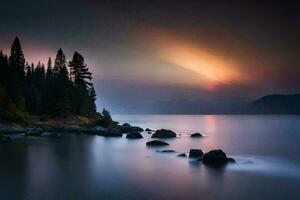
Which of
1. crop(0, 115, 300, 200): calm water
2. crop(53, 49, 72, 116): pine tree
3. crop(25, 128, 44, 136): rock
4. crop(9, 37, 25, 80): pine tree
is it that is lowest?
crop(0, 115, 300, 200): calm water

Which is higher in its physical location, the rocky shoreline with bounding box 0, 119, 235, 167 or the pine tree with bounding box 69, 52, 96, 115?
the pine tree with bounding box 69, 52, 96, 115

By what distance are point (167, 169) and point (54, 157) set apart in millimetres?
14724

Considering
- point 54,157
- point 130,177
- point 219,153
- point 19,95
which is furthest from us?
point 19,95

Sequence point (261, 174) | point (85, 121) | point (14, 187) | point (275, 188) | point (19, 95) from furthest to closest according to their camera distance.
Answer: point (85, 121) → point (19, 95) → point (261, 174) → point (275, 188) → point (14, 187)

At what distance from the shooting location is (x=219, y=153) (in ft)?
124

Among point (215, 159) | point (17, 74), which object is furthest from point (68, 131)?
point (215, 159)

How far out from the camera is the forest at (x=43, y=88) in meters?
79.5

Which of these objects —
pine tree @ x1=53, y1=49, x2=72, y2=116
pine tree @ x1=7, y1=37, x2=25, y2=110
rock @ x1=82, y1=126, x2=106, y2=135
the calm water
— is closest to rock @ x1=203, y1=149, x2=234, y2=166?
the calm water

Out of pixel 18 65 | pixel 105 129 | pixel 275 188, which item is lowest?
pixel 275 188

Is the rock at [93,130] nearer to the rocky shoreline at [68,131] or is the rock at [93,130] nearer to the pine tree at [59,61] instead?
the rocky shoreline at [68,131]

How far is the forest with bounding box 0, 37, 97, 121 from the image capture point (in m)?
79.5

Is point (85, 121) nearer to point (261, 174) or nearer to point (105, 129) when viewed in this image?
point (105, 129)

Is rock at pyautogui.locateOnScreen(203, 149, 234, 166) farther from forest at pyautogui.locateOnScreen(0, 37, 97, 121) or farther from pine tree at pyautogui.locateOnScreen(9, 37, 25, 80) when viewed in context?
pine tree at pyautogui.locateOnScreen(9, 37, 25, 80)

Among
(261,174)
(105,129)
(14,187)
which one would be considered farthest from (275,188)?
(105,129)
